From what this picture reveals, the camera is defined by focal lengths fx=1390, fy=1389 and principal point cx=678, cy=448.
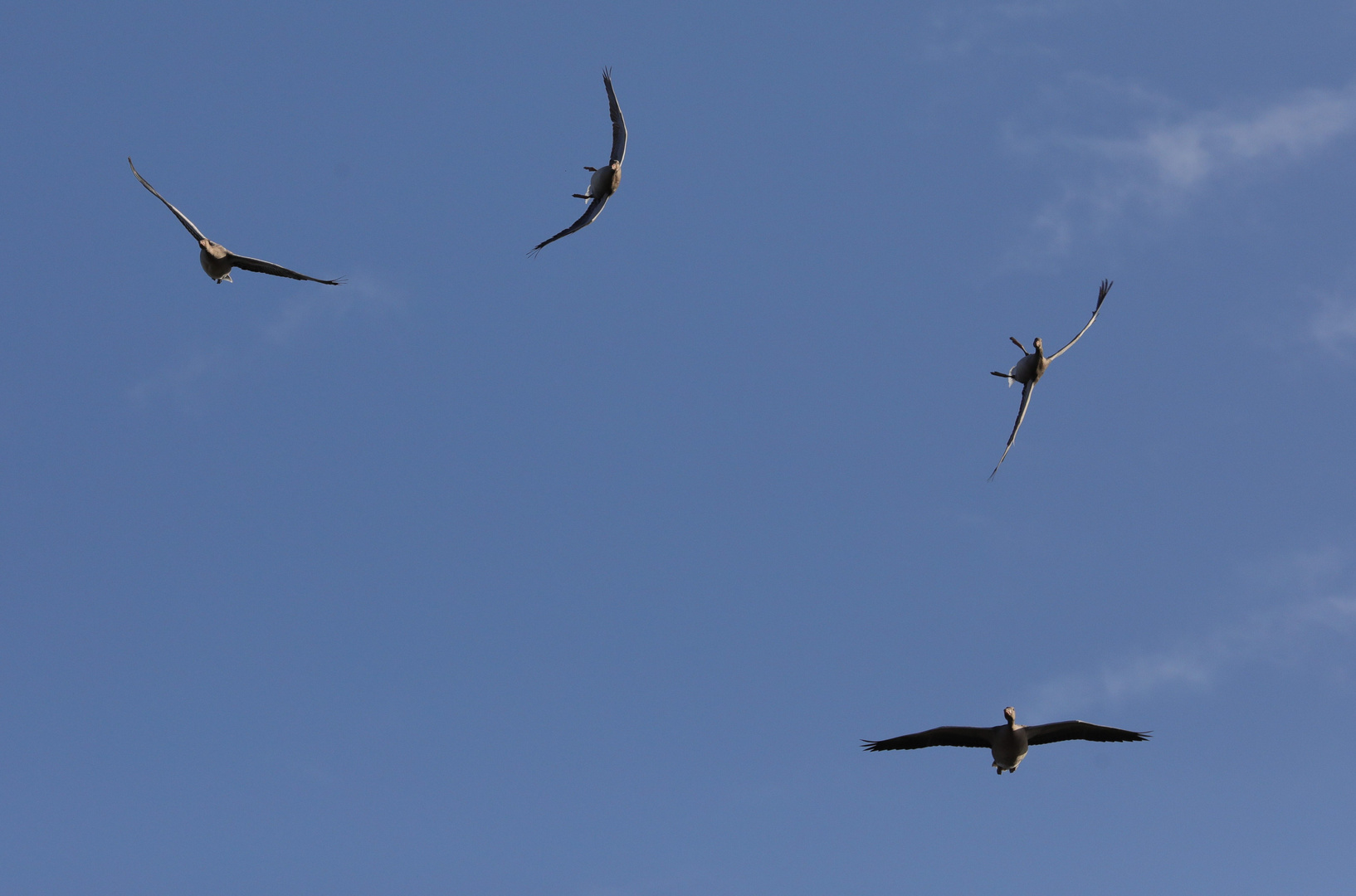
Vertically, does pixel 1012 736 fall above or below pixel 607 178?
below

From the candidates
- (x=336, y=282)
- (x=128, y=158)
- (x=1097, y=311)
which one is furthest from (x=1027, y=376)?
(x=128, y=158)

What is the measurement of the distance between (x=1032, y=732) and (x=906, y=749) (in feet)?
12.5

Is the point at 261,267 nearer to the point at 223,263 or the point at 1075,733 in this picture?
the point at 223,263

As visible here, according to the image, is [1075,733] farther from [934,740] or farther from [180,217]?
[180,217]

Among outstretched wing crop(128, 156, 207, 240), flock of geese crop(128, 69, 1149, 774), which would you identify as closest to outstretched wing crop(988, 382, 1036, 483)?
flock of geese crop(128, 69, 1149, 774)

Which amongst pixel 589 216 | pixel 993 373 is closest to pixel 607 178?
pixel 589 216

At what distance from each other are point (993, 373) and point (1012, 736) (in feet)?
34.0

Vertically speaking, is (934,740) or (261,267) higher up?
(261,267)

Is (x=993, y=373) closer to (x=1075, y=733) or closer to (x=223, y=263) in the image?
(x=1075, y=733)

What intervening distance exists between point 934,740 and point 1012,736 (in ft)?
8.07

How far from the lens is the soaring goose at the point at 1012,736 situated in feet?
129

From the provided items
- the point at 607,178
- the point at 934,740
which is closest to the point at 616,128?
the point at 607,178

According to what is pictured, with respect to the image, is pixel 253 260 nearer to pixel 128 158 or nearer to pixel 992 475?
pixel 128 158

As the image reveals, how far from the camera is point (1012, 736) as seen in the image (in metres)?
39.6
